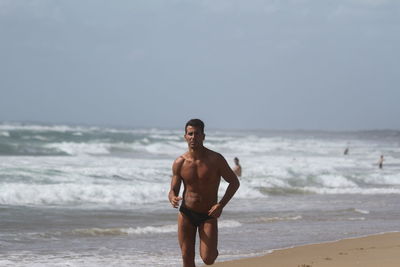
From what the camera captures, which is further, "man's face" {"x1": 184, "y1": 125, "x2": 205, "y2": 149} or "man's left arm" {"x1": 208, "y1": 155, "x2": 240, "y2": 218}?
"man's left arm" {"x1": 208, "y1": 155, "x2": 240, "y2": 218}

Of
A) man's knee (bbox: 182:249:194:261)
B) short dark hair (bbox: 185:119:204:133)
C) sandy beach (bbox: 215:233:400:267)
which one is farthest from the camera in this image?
sandy beach (bbox: 215:233:400:267)

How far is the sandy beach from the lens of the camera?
909 cm

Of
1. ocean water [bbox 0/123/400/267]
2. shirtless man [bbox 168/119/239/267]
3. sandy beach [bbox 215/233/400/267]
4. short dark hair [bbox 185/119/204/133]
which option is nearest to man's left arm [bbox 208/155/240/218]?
shirtless man [bbox 168/119/239/267]

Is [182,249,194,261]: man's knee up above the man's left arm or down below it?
below

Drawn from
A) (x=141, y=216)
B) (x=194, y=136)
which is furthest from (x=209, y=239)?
(x=141, y=216)

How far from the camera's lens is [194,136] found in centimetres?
635

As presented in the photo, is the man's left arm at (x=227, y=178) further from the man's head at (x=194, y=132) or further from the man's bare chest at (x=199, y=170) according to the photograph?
the man's head at (x=194, y=132)

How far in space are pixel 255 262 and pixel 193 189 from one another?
3.25m

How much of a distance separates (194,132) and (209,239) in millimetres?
884

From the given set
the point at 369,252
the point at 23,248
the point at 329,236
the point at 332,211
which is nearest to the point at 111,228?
the point at 23,248

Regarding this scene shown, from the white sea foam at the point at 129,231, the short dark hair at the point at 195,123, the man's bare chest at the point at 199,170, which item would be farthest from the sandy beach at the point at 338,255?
the short dark hair at the point at 195,123

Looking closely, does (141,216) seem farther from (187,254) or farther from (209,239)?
(209,239)

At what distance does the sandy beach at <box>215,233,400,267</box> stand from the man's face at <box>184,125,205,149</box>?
3171 mm

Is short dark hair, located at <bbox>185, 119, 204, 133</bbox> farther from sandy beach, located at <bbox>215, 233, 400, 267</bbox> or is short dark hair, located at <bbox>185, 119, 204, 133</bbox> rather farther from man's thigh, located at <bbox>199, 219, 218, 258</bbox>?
sandy beach, located at <bbox>215, 233, 400, 267</bbox>
